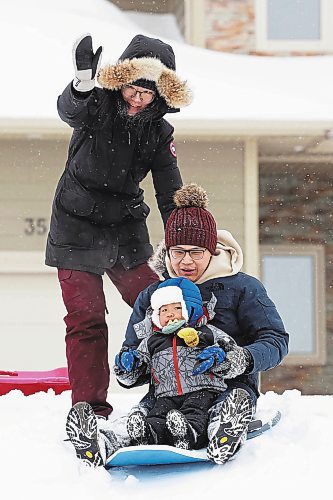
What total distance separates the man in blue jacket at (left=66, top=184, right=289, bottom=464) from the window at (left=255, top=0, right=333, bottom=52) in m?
7.02

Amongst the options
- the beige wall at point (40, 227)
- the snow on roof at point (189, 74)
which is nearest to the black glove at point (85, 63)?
the snow on roof at point (189, 74)

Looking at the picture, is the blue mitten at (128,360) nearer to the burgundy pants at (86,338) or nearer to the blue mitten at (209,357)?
the blue mitten at (209,357)

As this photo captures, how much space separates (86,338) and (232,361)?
1.02m

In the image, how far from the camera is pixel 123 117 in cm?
390

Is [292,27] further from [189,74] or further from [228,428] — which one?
[228,428]

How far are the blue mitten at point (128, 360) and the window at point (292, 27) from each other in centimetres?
755

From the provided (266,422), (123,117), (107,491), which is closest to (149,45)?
(123,117)

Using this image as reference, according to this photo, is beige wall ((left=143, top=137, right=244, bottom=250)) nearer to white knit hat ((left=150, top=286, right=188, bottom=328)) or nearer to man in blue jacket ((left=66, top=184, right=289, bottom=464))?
man in blue jacket ((left=66, top=184, right=289, bottom=464))

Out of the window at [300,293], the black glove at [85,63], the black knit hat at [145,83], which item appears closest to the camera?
the black glove at [85,63]

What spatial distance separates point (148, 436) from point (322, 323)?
8329 millimetres

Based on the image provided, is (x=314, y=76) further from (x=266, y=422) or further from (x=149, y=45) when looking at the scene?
(x=266, y=422)

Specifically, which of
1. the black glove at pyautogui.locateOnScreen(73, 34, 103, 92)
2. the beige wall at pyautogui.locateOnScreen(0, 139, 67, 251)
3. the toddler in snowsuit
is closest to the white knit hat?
the toddler in snowsuit

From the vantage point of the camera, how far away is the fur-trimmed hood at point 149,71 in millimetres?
3756

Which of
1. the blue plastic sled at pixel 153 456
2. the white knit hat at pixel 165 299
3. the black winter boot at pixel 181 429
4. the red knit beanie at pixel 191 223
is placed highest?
the red knit beanie at pixel 191 223
